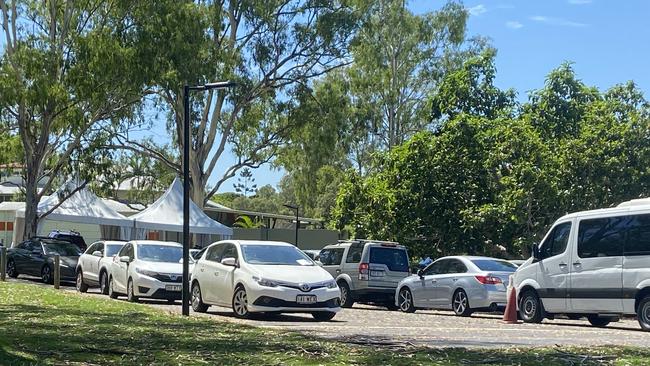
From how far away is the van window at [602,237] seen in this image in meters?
17.9

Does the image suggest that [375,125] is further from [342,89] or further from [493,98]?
[493,98]

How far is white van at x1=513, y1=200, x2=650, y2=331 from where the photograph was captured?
17.4 metres

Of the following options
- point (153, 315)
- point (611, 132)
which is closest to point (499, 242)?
Answer: point (611, 132)

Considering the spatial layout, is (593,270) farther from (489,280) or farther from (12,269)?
(12,269)

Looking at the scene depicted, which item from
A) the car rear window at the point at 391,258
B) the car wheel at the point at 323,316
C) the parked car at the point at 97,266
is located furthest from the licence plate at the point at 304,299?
the parked car at the point at 97,266

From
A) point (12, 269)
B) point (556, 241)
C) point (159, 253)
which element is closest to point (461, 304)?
point (556, 241)

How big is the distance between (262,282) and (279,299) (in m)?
0.48

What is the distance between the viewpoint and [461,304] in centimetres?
2261

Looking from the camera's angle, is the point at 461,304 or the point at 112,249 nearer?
the point at 461,304

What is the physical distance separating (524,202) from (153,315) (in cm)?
1859

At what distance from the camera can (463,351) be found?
36.1 ft

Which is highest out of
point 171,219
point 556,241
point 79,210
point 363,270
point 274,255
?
point 79,210

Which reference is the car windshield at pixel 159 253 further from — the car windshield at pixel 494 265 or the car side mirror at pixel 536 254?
the car side mirror at pixel 536 254

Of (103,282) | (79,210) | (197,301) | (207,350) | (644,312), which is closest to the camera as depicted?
(207,350)
